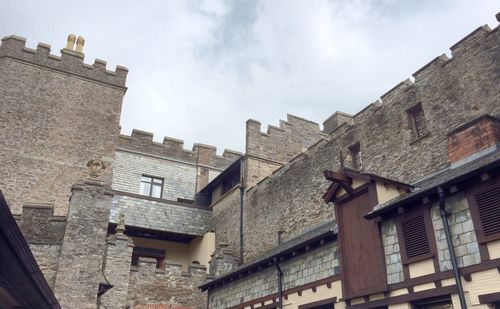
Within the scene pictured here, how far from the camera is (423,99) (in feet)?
49.5

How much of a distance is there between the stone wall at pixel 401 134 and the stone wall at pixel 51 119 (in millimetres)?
9836

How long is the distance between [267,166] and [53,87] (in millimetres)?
12024

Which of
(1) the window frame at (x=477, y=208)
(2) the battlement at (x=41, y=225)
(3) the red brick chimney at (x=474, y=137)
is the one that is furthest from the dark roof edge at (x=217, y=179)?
(1) the window frame at (x=477, y=208)

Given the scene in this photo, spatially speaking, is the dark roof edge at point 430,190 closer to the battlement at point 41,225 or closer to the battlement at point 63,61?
the battlement at point 41,225

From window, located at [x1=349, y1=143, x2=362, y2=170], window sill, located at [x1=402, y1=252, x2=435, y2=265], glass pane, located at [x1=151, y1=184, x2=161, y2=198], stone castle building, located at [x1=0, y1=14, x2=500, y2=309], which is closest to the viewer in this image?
window sill, located at [x1=402, y1=252, x2=435, y2=265]

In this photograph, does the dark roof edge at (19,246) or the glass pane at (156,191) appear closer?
the dark roof edge at (19,246)

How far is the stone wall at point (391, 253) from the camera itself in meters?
9.64

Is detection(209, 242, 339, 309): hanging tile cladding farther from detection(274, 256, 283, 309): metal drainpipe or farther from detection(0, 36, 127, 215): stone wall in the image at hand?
detection(0, 36, 127, 215): stone wall

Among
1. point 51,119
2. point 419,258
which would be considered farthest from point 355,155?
point 51,119

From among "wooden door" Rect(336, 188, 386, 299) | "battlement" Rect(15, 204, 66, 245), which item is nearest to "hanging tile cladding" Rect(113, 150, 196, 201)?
"battlement" Rect(15, 204, 66, 245)

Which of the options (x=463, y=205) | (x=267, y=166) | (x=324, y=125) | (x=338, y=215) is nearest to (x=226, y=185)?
(x=267, y=166)

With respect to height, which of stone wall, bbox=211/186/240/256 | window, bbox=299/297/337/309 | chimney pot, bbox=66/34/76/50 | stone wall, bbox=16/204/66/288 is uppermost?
chimney pot, bbox=66/34/76/50

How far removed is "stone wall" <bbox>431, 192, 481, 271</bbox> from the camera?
8359 millimetres

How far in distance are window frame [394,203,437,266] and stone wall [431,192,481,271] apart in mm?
95
